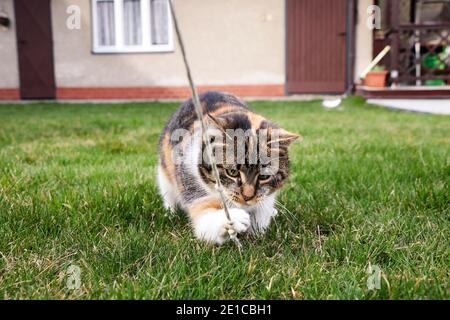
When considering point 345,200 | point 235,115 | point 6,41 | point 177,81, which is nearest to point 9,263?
point 235,115

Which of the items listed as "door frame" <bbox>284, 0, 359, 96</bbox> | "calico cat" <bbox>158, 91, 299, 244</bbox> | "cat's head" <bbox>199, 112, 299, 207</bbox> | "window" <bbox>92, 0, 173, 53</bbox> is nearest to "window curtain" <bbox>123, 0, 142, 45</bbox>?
"window" <bbox>92, 0, 173, 53</bbox>

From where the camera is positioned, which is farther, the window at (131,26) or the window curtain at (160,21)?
the window curtain at (160,21)

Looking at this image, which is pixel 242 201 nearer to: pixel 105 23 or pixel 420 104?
pixel 420 104

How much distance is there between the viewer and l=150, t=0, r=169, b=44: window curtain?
40.8 feet

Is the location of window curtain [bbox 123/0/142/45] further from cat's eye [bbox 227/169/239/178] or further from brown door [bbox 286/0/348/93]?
cat's eye [bbox 227/169/239/178]

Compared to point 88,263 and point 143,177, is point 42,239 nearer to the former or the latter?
point 88,263

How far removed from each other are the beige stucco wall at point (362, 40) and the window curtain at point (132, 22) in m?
5.29

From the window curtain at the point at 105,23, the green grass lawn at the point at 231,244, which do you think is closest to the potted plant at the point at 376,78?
the window curtain at the point at 105,23

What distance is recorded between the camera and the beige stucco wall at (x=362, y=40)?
12430mm

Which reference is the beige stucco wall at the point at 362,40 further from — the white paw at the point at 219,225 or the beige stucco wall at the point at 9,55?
the white paw at the point at 219,225

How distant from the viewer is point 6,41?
42.8ft

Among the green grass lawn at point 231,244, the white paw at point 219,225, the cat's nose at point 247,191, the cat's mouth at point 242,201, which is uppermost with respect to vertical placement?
the cat's nose at point 247,191
